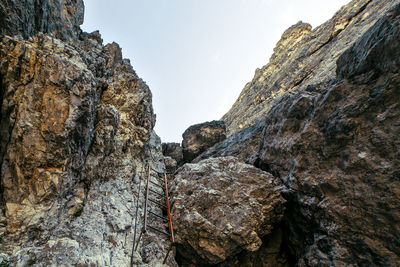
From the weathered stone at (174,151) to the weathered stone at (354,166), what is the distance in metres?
16.6

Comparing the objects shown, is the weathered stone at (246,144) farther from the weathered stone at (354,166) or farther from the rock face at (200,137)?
the weathered stone at (354,166)

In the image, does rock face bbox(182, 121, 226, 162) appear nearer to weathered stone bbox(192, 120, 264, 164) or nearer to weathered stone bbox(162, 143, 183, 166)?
weathered stone bbox(162, 143, 183, 166)

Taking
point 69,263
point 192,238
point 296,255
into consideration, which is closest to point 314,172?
point 296,255

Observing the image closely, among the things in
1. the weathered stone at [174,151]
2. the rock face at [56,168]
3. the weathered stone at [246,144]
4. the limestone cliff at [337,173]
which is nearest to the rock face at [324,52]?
the weathered stone at [246,144]

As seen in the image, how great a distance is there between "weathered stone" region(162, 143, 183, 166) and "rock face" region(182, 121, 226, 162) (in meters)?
0.98

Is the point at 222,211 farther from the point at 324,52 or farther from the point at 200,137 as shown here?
the point at 324,52

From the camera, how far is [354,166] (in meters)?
5.99

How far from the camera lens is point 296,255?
26.0 feet

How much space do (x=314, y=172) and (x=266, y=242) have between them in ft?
12.6

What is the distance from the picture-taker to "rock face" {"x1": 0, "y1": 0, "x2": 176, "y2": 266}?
5535 mm

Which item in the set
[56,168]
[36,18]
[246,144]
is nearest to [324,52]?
[246,144]

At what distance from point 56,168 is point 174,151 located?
719 inches

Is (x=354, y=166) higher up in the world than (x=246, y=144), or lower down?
lower down

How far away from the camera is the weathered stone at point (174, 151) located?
78.5ft
